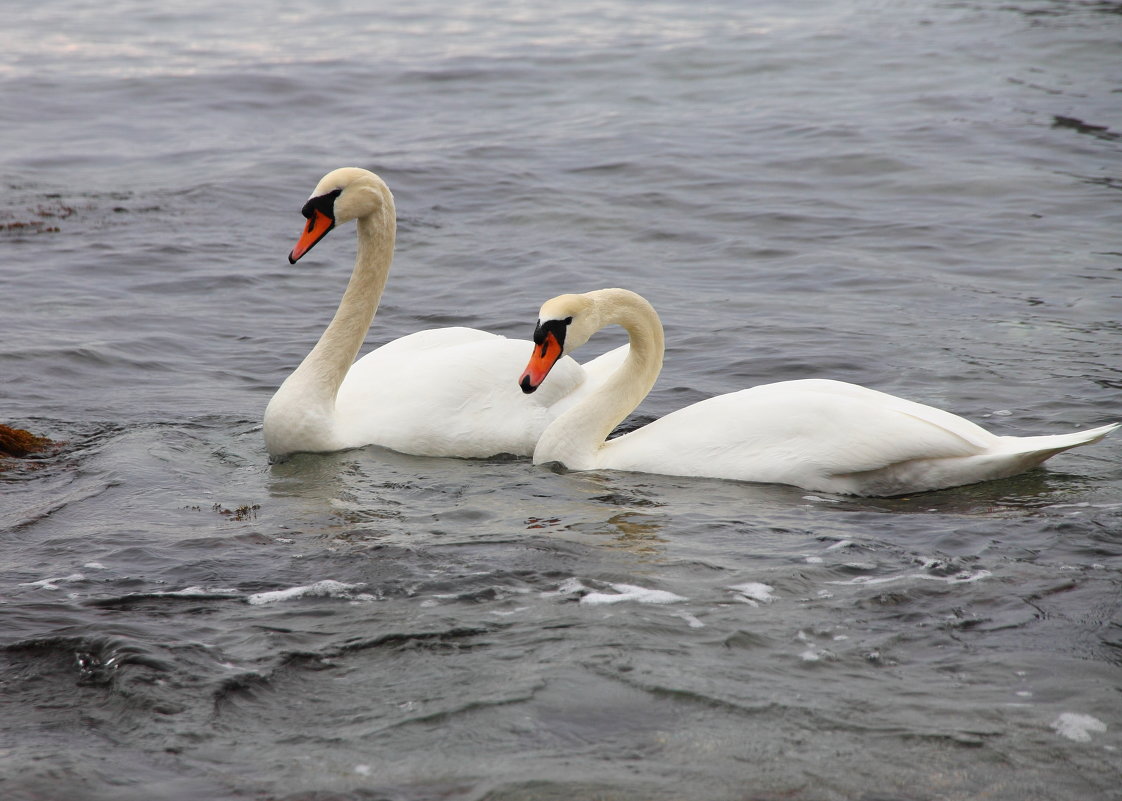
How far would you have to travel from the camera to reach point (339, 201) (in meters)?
7.91

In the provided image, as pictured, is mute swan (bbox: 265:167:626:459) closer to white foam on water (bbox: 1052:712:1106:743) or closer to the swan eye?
the swan eye

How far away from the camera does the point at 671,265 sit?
12211 mm

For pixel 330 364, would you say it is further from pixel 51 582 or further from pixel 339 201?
pixel 51 582

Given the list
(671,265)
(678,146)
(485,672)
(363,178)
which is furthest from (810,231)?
(485,672)

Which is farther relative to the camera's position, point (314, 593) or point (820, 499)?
point (820, 499)

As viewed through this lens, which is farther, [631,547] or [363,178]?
[363,178]

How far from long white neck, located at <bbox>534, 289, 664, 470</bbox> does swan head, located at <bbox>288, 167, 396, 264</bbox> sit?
61.4 inches

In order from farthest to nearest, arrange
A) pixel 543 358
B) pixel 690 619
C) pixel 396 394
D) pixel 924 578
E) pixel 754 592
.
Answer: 1. pixel 396 394
2. pixel 543 358
3. pixel 924 578
4. pixel 754 592
5. pixel 690 619

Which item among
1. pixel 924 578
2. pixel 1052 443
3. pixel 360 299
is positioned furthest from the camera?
pixel 360 299

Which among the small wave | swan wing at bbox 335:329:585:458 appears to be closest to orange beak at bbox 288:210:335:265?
swan wing at bbox 335:329:585:458

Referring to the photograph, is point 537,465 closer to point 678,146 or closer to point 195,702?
point 195,702

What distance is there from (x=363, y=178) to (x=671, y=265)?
471 cm

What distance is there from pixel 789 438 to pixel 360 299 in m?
2.83

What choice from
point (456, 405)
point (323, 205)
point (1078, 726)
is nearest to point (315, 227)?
point (323, 205)
